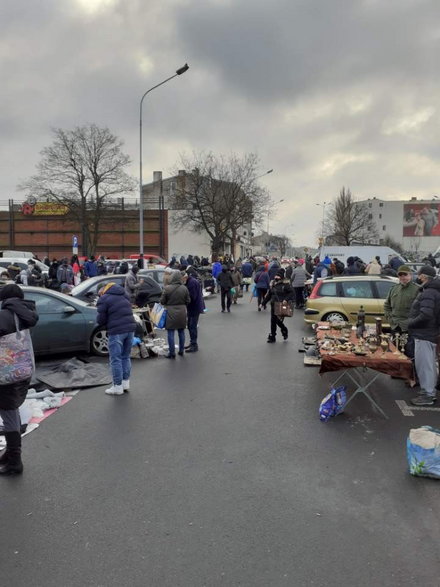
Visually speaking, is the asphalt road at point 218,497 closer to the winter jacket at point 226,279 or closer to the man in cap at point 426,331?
the man in cap at point 426,331

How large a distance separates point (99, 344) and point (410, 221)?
115m

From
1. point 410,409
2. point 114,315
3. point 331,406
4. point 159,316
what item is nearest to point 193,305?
point 159,316

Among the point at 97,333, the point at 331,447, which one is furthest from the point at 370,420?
the point at 97,333

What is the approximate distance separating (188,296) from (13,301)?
5.46 metres

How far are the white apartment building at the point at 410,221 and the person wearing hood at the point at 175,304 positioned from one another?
106 m

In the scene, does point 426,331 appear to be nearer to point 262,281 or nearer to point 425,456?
point 425,456

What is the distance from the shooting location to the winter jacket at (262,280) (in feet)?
58.5

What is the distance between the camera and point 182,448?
5.14 meters

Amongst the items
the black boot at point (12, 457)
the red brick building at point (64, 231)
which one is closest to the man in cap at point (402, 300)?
the black boot at point (12, 457)

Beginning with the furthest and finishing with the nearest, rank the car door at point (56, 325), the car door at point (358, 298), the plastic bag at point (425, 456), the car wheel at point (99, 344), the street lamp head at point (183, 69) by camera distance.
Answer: the street lamp head at point (183, 69), the car door at point (358, 298), the car wheel at point (99, 344), the car door at point (56, 325), the plastic bag at point (425, 456)

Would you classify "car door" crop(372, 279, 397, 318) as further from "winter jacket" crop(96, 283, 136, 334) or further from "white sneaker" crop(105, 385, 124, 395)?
"white sneaker" crop(105, 385, 124, 395)

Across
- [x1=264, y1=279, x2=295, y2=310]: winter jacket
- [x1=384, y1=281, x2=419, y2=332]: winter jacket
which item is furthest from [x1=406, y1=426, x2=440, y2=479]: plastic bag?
[x1=264, y1=279, x2=295, y2=310]: winter jacket

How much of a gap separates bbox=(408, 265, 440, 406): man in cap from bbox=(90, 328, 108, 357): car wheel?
19.5ft

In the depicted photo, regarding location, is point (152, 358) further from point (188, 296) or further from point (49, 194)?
point (49, 194)
